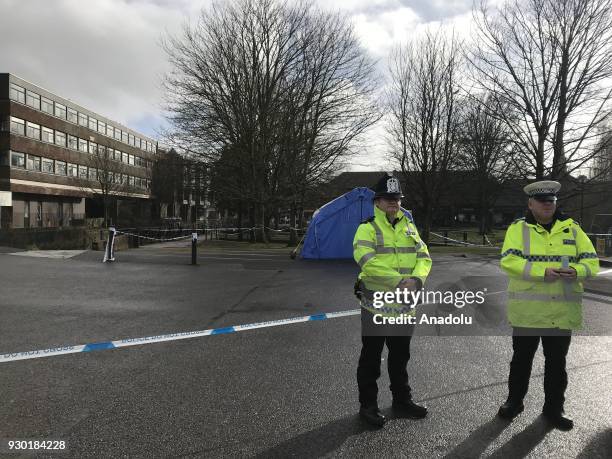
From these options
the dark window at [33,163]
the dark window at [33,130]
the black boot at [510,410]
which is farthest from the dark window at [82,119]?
the black boot at [510,410]

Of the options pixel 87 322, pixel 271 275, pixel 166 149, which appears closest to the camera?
pixel 87 322

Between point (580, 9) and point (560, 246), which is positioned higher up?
point (580, 9)

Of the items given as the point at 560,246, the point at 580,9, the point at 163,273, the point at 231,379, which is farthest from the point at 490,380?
the point at 580,9

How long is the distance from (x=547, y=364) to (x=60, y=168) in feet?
182

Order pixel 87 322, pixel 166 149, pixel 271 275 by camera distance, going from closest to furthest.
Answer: pixel 87 322
pixel 271 275
pixel 166 149

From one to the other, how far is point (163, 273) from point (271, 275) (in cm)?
294

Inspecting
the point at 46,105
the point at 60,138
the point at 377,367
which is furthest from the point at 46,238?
the point at 60,138

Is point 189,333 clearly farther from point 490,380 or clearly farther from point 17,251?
point 17,251

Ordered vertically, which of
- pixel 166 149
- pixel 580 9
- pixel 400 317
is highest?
pixel 580 9

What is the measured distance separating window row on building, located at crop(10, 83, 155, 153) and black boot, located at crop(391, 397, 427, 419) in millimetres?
49018

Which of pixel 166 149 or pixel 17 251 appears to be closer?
pixel 17 251

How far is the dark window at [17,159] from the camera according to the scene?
41.3 metres

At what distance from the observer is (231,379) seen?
4.20 meters

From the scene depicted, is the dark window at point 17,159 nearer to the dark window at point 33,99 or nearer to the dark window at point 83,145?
the dark window at point 33,99
